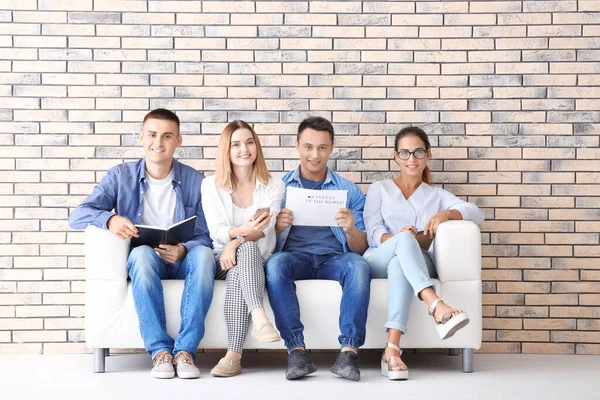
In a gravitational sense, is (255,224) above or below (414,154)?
below

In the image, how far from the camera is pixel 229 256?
11.6 feet

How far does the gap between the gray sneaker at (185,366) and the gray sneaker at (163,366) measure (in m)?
0.03

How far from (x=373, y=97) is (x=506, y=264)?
3.96 ft

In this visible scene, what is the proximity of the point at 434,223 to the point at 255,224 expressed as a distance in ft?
2.85

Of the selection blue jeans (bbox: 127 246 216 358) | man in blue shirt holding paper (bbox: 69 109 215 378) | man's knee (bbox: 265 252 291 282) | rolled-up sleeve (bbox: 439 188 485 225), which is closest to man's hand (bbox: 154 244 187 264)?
man in blue shirt holding paper (bbox: 69 109 215 378)

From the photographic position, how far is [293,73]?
14.1 ft

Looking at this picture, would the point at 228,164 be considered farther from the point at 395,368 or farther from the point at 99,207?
the point at 395,368

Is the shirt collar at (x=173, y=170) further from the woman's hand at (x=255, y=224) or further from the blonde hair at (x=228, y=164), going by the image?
the woman's hand at (x=255, y=224)

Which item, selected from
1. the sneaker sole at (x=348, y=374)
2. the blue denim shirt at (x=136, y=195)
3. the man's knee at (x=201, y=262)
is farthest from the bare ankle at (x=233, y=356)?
the blue denim shirt at (x=136, y=195)

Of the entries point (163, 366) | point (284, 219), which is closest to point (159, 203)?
point (284, 219)

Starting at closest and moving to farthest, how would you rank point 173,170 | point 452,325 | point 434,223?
point 452,325 < point 434,223 < point 173,170

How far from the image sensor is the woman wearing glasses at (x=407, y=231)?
3365mm

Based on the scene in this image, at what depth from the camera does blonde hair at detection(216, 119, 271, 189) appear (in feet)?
12.3

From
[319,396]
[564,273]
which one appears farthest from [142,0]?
[564,273]
